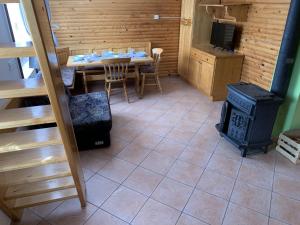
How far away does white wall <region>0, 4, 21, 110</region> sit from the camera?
83.8 inches

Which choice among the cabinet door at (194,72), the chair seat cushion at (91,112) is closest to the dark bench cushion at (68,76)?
the chair seat cushion at (91,112)

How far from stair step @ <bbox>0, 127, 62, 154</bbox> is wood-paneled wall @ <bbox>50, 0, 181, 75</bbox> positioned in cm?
348

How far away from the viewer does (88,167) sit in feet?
7.53

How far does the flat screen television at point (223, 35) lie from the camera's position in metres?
3.75

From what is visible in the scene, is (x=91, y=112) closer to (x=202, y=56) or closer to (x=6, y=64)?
(x=6, y=64)

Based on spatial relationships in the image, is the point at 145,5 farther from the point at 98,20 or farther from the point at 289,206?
the point at 289,206

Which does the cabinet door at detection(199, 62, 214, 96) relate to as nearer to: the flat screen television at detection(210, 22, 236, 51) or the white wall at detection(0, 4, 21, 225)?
the flat screen television at detection(210, 22, 236, 51)

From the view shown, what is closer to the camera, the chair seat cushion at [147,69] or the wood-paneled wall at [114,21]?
the chair seat cushion at [147,69]

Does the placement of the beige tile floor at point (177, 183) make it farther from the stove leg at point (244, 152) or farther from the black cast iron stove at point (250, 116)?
the black cast iron stove at point (250, 116)

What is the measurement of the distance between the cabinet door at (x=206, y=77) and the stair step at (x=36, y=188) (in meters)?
2.91

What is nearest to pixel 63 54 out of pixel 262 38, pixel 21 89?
pixel 21 89

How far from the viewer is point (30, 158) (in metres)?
1.44

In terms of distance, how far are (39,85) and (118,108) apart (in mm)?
2428

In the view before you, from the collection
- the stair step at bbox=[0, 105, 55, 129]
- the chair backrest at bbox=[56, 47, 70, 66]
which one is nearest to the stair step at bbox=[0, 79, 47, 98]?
the stair step at bbox=[0, 105, 55, 129]
